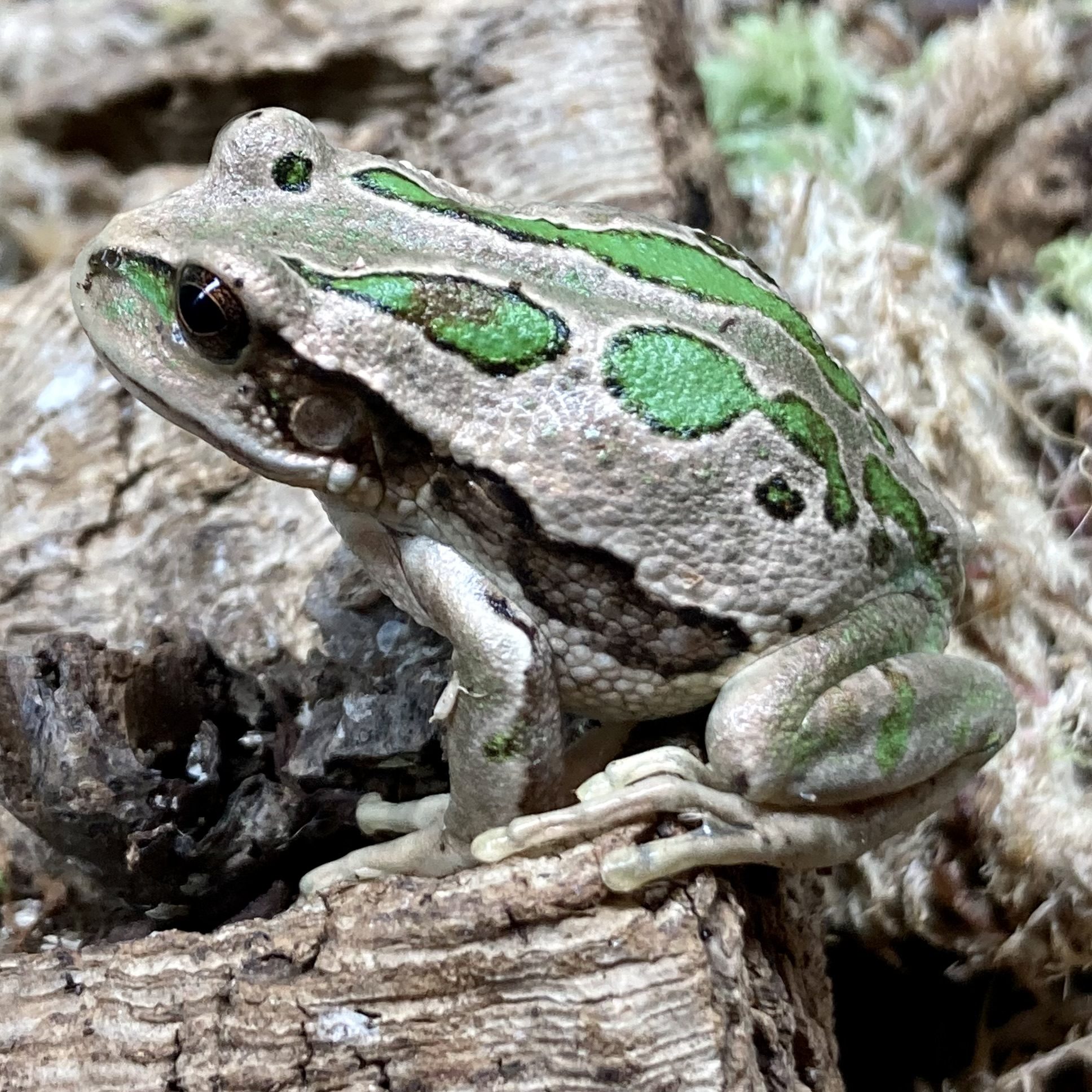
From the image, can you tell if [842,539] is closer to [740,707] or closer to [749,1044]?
[740,707]

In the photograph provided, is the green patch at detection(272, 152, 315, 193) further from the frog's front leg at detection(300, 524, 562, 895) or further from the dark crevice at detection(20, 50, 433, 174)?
the dark crevice at detection(20, 50, 433, 174)

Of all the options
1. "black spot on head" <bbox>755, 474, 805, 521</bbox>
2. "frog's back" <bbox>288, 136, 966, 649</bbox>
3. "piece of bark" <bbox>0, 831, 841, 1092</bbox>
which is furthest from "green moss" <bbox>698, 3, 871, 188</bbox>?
"piece of bark" <bbox>0, 831, 841, 1092</bbox>

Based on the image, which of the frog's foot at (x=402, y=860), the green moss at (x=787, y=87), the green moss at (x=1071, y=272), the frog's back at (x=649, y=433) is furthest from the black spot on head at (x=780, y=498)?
the green moss at (x=787, y=87)

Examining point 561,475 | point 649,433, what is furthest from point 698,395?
point 561,475

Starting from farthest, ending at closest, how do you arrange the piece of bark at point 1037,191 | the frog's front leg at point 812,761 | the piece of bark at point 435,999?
the piece of bark at point 1037,191, the frog's front leg at point 812,761, the piece of bark at point 435,999

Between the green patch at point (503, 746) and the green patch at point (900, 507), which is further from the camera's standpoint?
the green patch at point (900, 507)

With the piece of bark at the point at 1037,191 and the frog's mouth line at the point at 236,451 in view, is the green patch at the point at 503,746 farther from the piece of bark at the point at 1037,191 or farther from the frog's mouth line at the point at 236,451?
the piece of bark at the point at 1037,191

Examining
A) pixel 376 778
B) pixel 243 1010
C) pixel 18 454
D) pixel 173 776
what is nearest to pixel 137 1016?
pixel 243 1010
